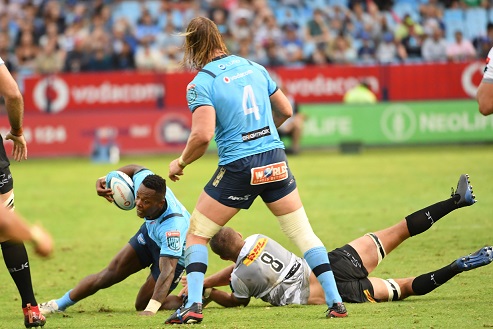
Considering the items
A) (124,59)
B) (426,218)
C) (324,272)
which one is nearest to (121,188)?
(324,272)

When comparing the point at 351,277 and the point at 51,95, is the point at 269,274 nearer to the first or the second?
the point at 351,277

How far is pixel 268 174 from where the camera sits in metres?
7.15

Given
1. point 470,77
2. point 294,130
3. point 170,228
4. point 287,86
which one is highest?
point 170,228

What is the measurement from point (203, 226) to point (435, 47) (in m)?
19.7

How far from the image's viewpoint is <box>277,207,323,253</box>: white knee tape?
7.30 metres

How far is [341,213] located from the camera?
14031mm

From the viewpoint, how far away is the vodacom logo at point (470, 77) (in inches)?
948

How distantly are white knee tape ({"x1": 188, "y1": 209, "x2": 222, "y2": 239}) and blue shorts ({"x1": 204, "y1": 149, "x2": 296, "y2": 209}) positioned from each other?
0.19 meters

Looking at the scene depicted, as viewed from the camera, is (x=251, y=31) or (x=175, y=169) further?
(x=251, y=31)

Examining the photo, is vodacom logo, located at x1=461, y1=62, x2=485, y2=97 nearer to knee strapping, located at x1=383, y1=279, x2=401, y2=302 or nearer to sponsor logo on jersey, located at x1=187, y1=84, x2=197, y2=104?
knee strapping, located at x1=383, y1=279, x2=401, y2=302

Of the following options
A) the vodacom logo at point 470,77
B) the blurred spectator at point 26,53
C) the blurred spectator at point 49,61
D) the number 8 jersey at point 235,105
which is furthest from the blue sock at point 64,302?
the blurred spectator at point 26,53

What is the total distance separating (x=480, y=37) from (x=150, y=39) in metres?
9.26

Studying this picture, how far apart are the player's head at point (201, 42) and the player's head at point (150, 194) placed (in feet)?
3.59

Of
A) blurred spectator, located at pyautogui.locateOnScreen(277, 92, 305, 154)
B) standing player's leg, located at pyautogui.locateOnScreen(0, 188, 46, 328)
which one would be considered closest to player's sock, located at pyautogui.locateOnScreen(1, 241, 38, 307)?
standing player's leg, located at pyautogui.locateOnScreen(0, 188, 46, 328)
